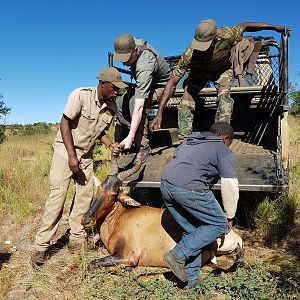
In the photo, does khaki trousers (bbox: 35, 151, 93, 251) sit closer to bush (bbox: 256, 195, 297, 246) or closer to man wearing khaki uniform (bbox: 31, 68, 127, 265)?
man wearing khaki uniform (bbox: 31, 68, 127, 265)

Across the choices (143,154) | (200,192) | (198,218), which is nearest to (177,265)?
(198,218)

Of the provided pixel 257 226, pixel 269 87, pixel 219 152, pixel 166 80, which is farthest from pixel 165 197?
pixel 269 87

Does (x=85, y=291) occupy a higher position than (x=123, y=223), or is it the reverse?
(x=123, y=223)

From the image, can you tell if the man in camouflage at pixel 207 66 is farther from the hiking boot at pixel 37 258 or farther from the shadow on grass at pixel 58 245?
the hiking boot at pixel 37 258

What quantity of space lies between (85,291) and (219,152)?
1.95 meters

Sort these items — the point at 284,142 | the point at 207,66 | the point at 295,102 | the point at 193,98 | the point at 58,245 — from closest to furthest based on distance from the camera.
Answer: the point at 58,245, the point at 284,142, the point at 207,66, the point at 193,98, the point at 295,102

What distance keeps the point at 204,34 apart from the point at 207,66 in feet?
2.42

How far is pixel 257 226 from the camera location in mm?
5648

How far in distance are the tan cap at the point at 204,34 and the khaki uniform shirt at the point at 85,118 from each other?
4.60ft

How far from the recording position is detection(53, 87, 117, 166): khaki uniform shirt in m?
4.70

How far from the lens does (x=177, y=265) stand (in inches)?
156

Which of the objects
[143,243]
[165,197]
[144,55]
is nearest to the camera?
[165,197]

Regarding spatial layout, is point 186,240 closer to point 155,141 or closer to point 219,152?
point 219,152

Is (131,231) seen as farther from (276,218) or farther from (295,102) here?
(295,102)
